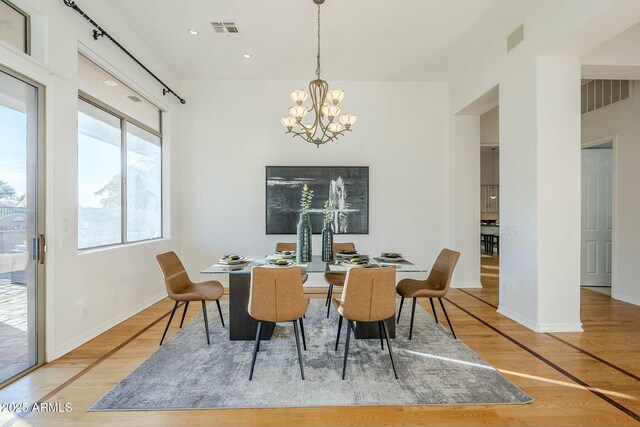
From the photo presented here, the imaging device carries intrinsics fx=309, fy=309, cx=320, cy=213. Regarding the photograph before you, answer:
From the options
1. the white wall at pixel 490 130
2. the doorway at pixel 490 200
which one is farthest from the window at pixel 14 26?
the white wall at pixel 490 130

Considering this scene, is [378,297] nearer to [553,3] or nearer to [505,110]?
[505,110]

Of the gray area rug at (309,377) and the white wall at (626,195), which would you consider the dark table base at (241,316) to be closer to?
the gray area rug at (309,377)

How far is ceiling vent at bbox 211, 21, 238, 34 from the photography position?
3.64 meters

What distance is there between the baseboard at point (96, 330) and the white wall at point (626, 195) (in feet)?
21.6

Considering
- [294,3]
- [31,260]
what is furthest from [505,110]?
[31,260]

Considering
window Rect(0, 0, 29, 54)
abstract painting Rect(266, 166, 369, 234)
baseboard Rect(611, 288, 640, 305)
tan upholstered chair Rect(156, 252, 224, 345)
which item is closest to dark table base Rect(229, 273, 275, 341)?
tan upholstered chair Rect(156, 252, 224, 345)

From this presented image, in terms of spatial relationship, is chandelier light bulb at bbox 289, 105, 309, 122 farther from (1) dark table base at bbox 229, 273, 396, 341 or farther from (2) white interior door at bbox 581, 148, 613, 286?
(2) white interior door at bbox 581, 148, 613, 286

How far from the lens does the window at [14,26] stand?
92.9 inches

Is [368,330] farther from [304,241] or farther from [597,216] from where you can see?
[597,216]

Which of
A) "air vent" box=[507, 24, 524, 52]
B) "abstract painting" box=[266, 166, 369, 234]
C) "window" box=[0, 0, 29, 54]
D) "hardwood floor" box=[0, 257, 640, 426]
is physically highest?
"air vent" box=[507, 24, 524, 52]

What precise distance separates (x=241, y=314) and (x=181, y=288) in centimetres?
74

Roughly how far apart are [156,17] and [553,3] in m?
4.20

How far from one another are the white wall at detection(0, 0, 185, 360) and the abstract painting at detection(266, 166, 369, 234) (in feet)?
7.31

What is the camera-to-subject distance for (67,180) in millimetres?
2826
